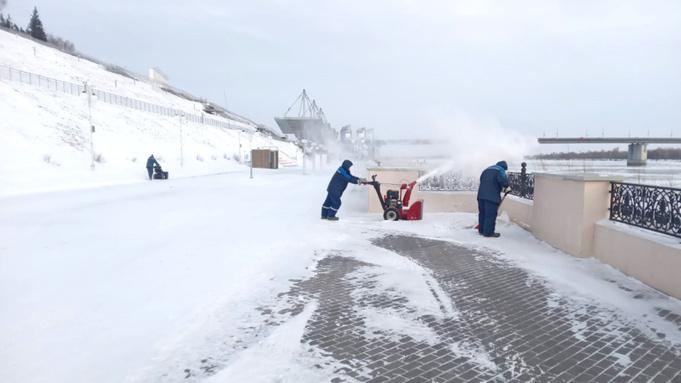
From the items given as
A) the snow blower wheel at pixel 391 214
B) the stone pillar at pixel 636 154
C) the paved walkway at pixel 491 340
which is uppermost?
the stone pillar at pixel 636 154

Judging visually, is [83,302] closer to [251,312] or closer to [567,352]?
[251,312]

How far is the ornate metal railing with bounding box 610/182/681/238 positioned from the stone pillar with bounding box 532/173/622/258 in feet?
0.70

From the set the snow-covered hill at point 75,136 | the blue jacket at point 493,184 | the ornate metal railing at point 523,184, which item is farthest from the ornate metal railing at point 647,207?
the snow-covered hill at point 75,136

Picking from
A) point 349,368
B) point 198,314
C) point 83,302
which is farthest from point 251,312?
point 83,302

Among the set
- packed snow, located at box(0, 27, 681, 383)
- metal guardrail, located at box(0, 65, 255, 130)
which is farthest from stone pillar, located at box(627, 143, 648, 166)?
metal guardrail, located at box(0, 65, 255, 130)

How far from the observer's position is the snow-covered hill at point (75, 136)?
22250 millimetres

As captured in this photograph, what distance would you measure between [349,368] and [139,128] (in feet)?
155

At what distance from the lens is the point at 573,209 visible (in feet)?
23.9

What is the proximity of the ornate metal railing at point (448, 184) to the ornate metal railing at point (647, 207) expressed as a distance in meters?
6.25

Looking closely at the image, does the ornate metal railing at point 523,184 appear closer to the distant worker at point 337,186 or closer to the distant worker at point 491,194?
the distant worker at point 491,194

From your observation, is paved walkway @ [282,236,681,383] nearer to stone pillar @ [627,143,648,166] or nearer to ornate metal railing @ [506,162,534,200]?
ornate metal railing @ [506,162,534,200]

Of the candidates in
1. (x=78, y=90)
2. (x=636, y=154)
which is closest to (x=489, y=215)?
(x=636, y=154)

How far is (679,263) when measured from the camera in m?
5.06

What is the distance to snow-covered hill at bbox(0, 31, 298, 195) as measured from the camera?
876 inches
